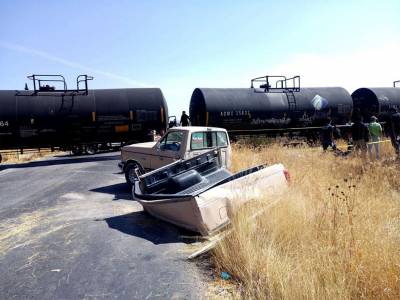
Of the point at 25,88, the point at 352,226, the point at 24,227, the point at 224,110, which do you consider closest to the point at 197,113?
the point at 224,110

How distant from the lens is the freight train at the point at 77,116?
16594 mm

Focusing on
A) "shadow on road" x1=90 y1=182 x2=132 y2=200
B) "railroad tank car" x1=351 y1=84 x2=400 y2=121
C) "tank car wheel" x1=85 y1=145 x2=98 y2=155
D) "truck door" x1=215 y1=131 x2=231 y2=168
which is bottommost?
"shadow on road" x1=90 y1=182 x2=132 y2=200

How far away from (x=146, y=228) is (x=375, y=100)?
1972 cm

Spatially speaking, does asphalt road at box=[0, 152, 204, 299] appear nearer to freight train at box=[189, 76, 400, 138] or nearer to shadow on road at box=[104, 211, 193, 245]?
shadow on road at box=[104, 211, 193, 245]

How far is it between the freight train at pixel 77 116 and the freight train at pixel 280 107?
9.42 ft

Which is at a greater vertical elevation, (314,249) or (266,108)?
(266,108)

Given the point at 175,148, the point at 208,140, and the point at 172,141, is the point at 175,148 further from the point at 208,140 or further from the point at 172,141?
the point at 208,140

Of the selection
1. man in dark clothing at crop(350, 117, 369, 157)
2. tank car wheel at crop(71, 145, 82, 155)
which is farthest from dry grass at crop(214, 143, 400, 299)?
tank car wheel at crop(71, 145, 82, 155)

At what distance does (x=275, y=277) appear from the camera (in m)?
3.75

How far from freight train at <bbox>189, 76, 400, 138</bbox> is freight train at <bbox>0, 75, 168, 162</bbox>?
9.42 ft

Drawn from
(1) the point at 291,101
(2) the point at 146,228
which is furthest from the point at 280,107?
(2) the point at 146,228

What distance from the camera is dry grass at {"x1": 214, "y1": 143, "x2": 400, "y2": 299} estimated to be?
3377 millimetres

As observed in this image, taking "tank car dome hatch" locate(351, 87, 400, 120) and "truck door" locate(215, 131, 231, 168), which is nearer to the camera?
"truck door" locate(215, 131, 231, 168)

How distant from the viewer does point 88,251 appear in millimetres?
5262
